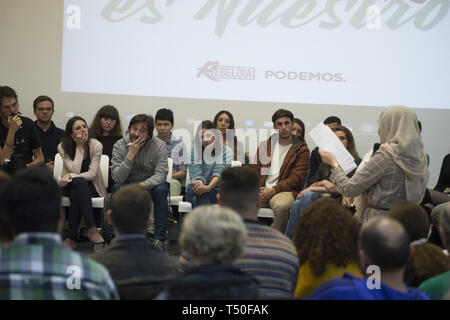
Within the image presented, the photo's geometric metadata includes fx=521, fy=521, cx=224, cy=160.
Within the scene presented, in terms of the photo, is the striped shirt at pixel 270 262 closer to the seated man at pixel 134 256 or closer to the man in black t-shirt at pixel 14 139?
the seated man at pixel 134 256

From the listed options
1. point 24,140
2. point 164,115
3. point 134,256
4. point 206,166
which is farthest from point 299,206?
point 134,256

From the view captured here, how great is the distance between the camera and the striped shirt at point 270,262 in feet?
6.42

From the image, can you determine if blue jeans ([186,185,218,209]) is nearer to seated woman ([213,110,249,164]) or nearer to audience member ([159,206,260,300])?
seated woman ([213,110,249,164])

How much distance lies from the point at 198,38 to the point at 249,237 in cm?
404

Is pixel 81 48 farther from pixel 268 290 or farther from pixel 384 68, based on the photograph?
pixel 268 290

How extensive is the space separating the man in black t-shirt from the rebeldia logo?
6.52ft

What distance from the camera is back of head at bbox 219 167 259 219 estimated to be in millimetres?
2178

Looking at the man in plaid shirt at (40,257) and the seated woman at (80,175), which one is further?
the seated woman at (80,175)

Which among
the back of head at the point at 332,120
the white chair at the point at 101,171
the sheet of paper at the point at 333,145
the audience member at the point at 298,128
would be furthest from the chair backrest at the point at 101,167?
the back of head at the point at 332,120

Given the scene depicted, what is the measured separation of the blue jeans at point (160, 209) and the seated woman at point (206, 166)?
231 mm

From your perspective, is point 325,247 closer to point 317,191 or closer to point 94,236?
point 317,191
